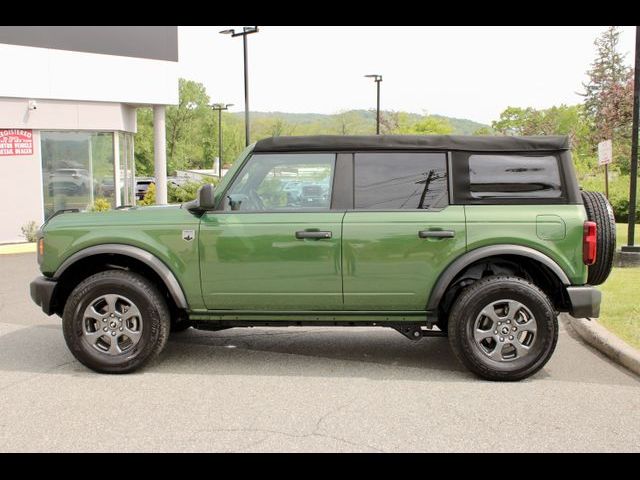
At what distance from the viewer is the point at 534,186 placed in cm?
535

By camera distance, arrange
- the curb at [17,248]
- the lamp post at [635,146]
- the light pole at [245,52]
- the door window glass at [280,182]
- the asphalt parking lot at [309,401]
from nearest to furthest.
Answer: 1. the asphalt parking lot at [309,401]
2. the door window glass at [280,182]
3. the lamp post at [635,146]
4. the curb at [17,248]
5. the light pole at [245,52]

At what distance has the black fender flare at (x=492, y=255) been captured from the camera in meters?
5.19

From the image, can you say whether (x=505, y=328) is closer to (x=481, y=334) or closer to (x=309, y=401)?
(x=481, y=334)

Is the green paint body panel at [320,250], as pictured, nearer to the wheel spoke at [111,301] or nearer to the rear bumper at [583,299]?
the rear bumper at [583,299]

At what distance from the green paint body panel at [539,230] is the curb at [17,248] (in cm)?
1192

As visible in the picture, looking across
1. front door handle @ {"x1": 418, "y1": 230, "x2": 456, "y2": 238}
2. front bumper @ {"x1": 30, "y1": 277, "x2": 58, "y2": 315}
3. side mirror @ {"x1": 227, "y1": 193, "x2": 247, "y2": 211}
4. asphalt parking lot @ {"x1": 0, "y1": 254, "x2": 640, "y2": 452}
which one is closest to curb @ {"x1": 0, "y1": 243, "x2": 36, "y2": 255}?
asphalt parking lot @ {"x1": 0, "y1": 254, "x2": 640, "y2": 452}

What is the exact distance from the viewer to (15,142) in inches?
639

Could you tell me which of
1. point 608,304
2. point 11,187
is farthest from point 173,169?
point 608,304

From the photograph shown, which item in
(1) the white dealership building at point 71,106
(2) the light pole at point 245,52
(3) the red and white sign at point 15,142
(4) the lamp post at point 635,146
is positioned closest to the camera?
(4) the lamp post at point 635,146

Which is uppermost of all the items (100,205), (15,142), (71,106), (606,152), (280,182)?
(71,106)

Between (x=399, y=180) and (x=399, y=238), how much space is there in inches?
19.4

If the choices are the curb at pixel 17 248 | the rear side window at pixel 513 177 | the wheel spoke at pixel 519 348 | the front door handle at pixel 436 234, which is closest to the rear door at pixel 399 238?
the front door handle at pixel 436 234

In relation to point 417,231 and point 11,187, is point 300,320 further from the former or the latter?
point 11,187

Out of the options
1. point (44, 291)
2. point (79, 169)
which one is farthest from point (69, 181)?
point (44, 291)
